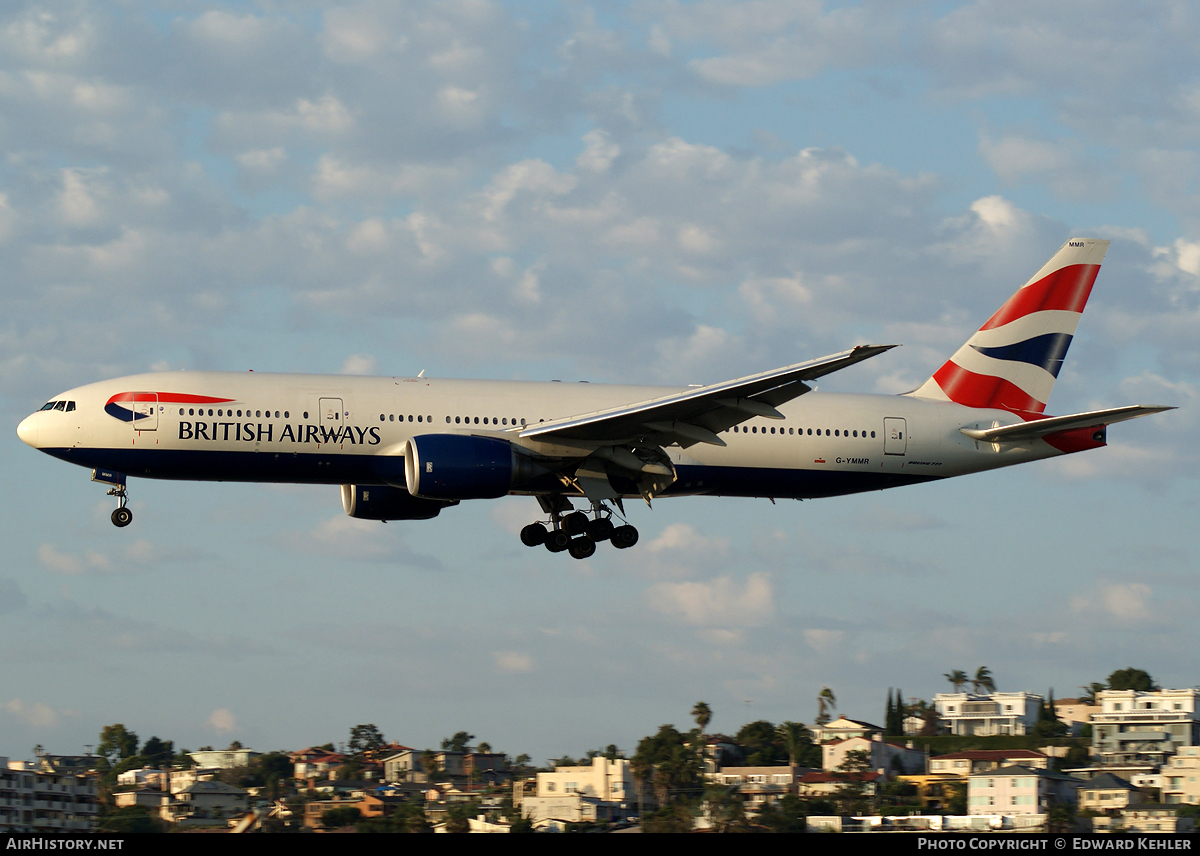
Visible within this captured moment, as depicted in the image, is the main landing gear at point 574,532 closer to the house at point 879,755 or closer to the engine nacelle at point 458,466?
the engine nacelle at point 458,466

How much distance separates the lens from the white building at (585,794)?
5934cm

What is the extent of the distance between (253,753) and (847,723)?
87.9 metres

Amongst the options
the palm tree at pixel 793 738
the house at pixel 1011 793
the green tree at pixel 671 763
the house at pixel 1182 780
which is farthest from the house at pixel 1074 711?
the house at pixel 1011 793

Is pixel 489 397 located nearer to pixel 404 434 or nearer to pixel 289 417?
pixel 404 434

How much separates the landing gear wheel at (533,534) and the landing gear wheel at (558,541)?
23 cm

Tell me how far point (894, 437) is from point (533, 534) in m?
11.6

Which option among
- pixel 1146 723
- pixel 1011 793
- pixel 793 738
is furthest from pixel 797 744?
pixel 1011 793

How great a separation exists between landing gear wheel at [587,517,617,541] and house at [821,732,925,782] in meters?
66.8

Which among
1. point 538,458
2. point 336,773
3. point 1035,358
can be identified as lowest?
point 336,773

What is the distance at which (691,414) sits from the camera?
3872cm

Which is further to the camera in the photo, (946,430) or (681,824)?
(681,824)

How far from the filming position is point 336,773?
90.4 m
